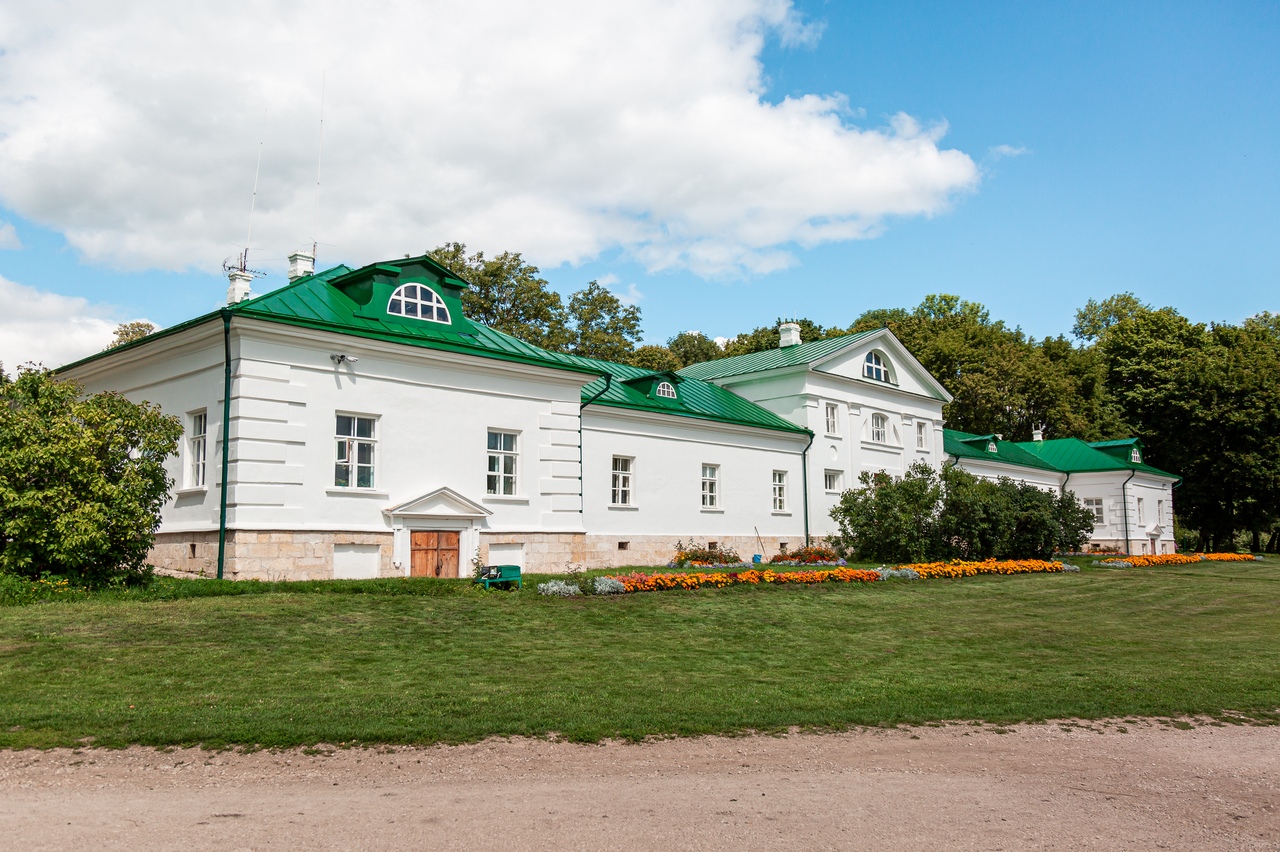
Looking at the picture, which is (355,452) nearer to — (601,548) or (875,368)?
(601,548)

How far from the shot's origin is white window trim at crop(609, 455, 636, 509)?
27.4m

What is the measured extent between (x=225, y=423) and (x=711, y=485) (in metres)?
15.9

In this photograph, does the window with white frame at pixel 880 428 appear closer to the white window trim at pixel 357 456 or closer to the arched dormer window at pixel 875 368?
the arched dormer window at pixel 875 368

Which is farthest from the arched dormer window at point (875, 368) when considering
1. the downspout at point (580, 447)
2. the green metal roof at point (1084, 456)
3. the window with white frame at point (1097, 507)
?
the window with white frame at point (1097, 507)

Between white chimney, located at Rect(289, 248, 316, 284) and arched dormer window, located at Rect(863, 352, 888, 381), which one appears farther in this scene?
arched dormer window, located at Rect(863, 352, 888, 381)

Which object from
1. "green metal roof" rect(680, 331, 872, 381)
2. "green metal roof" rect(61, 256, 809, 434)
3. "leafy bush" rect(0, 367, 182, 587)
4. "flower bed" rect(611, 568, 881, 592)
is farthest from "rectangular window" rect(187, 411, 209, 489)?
"green metal roof" rect(680, 331, 872, 381)

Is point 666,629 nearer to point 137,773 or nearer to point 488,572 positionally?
point 488,572

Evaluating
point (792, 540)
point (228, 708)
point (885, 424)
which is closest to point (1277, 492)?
point (885, 424)

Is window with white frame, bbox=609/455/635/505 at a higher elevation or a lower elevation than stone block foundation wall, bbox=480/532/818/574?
higher

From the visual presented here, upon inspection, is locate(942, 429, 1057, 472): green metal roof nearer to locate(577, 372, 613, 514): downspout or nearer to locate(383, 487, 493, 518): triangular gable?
locate(577, 372, 613, 514): downspout

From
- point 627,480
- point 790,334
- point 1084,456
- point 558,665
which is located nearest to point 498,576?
point 558,665

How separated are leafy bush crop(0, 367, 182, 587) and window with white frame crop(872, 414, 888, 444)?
2617cm

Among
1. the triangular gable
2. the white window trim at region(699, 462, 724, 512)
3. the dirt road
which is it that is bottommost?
the dirt road

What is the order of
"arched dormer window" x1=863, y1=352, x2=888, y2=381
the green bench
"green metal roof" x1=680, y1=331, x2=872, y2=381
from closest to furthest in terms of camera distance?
the green bench, "green metal roof" x1=680, y1=331, x2=872, y2=381, "arched dormer window" x1=863, y1=352, x2=888, y2=381
